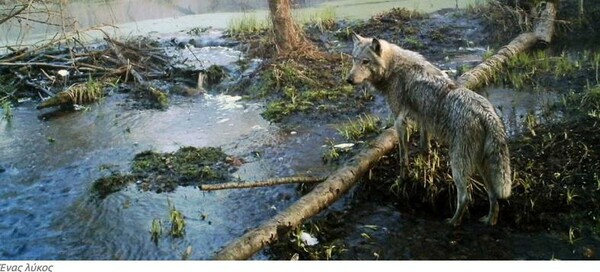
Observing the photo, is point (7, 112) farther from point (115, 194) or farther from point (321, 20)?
point (321, 20)

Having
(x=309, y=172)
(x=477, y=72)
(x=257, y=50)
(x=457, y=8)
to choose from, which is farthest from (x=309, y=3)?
(x=309, y=172)

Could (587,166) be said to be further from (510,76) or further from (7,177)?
(7,177)

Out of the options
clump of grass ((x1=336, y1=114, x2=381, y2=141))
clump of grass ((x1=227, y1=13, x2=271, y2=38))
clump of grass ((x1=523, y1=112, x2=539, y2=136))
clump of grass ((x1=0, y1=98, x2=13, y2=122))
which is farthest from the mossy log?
clump of grass ((x1=0, y1=98, x2=13, y2=122))

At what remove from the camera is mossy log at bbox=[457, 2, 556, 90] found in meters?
6.95

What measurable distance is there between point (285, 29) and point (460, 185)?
5.30 metres

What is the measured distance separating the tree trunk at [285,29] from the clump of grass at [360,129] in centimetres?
300

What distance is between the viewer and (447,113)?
4.21 m

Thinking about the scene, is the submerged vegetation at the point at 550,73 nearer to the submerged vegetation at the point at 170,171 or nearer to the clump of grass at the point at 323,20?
the submerged vegetation at the point at 170,171

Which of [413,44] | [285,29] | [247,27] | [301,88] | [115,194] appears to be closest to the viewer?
[115,194]

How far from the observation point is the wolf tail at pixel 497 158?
3838mm

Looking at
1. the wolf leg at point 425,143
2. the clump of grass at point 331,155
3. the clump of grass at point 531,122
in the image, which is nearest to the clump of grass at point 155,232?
the clump of grass at point 331,155

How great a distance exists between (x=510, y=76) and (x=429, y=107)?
10.8 feet

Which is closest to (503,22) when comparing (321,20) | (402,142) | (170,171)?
(321,20)

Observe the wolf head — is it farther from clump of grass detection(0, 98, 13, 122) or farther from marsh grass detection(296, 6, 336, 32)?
marsh grass detection(296, 6, 336, 32)
